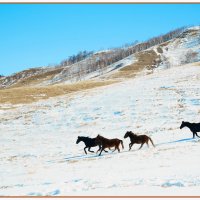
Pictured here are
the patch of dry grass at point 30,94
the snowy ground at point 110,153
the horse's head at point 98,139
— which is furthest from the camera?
the patch of dry grass at point 30,94

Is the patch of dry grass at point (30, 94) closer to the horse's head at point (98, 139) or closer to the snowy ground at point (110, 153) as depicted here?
the snowy ground at point (110, 153)

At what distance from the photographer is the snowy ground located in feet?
53.9

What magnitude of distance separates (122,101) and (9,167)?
2828 cm

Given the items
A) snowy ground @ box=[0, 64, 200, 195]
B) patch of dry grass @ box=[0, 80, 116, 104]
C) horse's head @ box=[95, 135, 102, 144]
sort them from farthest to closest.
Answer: patch of dry grass @ box=[0, 80, 116, 104] → horse's head @ box=[95, 135, 102, 144] → snowy ground @ box=[0, 64, 200, 195]

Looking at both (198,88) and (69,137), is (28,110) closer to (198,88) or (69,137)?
(69,137)

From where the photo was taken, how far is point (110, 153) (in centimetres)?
2628

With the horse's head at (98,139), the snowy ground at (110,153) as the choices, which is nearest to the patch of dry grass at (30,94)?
the snowy ground at (110,153)

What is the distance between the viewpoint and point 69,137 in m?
37.3

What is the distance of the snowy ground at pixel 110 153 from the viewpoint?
16422 millimetres

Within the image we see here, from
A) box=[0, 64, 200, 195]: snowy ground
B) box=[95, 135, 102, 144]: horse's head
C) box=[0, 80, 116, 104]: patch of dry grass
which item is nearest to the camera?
box=[0, 64, 200, 195]: snowy ground

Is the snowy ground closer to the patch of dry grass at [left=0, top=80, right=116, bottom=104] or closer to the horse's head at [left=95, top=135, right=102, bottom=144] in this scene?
the horse's head at [left=95, top=135, right=102, bottom=144]

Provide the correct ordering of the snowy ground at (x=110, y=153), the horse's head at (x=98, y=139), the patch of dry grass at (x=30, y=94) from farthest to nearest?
the patch of dry grass at (x=30, y=94), the horse's head at (x=98, y=139), the snowy ground at (x=110, y=153)

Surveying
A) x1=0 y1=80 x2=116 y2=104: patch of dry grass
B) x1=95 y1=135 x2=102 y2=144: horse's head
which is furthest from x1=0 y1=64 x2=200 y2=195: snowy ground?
x1=0 y1=80 x2=116 y2=104: patch of dry grass

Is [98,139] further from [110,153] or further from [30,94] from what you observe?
[30,94]
